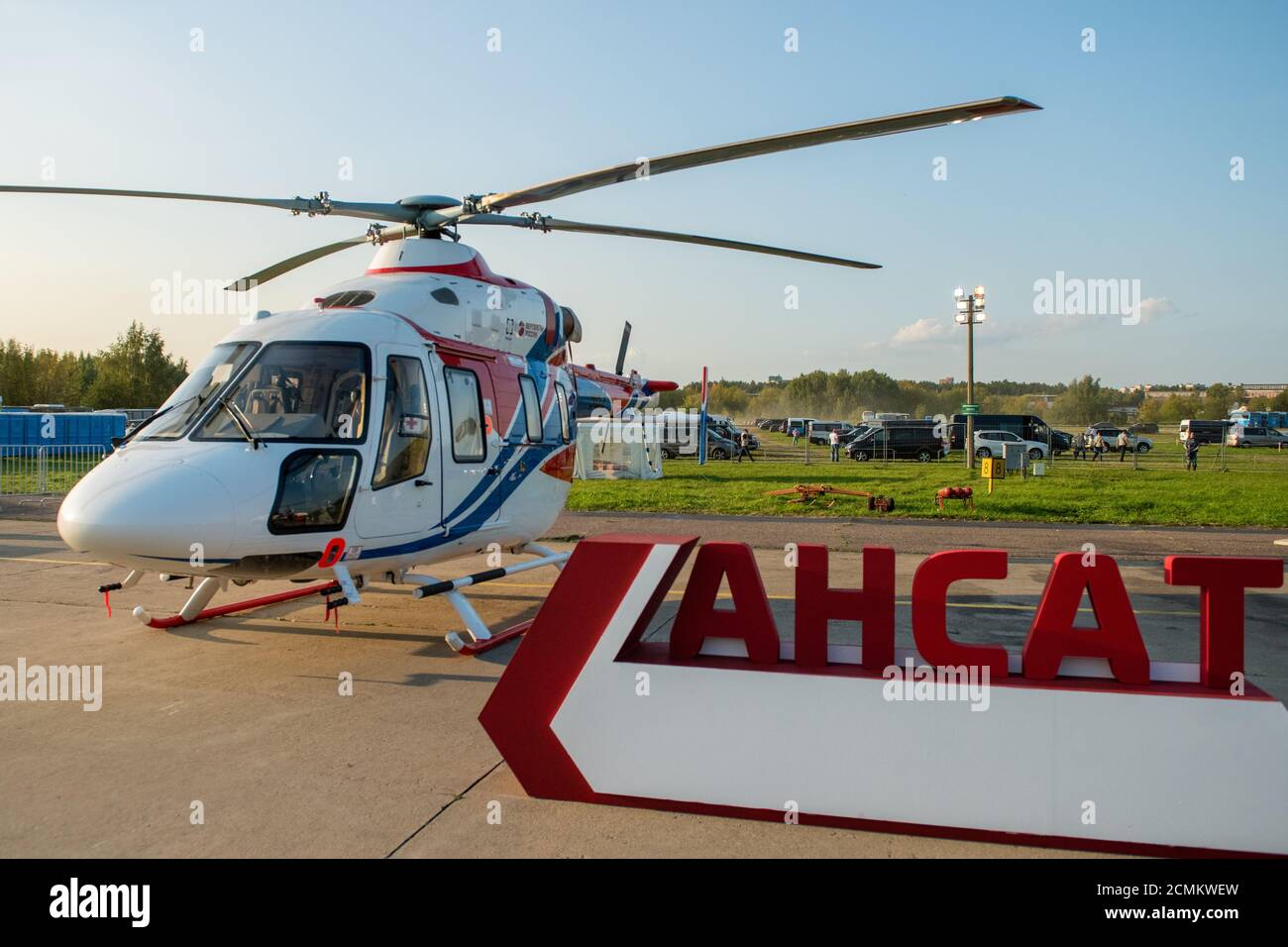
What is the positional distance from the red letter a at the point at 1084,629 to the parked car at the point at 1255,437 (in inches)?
2603

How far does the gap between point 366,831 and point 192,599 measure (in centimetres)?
549

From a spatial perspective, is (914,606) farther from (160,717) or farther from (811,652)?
(160,717)

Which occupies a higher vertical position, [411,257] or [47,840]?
[411,257]

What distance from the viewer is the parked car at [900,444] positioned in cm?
4256

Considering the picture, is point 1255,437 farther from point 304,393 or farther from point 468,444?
point 304,393

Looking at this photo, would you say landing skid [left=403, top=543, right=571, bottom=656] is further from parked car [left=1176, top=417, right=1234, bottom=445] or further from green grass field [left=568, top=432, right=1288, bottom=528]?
parked car [left=1176, top=417, right=1234, bottom=445]

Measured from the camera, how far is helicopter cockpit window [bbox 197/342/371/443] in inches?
267

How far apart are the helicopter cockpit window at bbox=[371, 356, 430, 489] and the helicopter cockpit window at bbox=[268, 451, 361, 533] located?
27 centimetres

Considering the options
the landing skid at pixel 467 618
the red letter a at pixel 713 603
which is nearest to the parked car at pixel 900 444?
the landing skid at pixel 467 618

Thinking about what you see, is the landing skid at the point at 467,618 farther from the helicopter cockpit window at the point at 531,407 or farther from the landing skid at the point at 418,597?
the helicopter cockpit window at the point at 531,407

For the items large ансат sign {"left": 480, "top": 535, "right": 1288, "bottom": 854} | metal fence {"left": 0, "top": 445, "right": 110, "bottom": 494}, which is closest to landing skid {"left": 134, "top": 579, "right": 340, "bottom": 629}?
large ансат sign {"left": 480, "top": 535, "right": 1288, "bottom": 854}

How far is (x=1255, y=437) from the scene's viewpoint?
58.7 metres

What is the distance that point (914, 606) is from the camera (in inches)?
184
